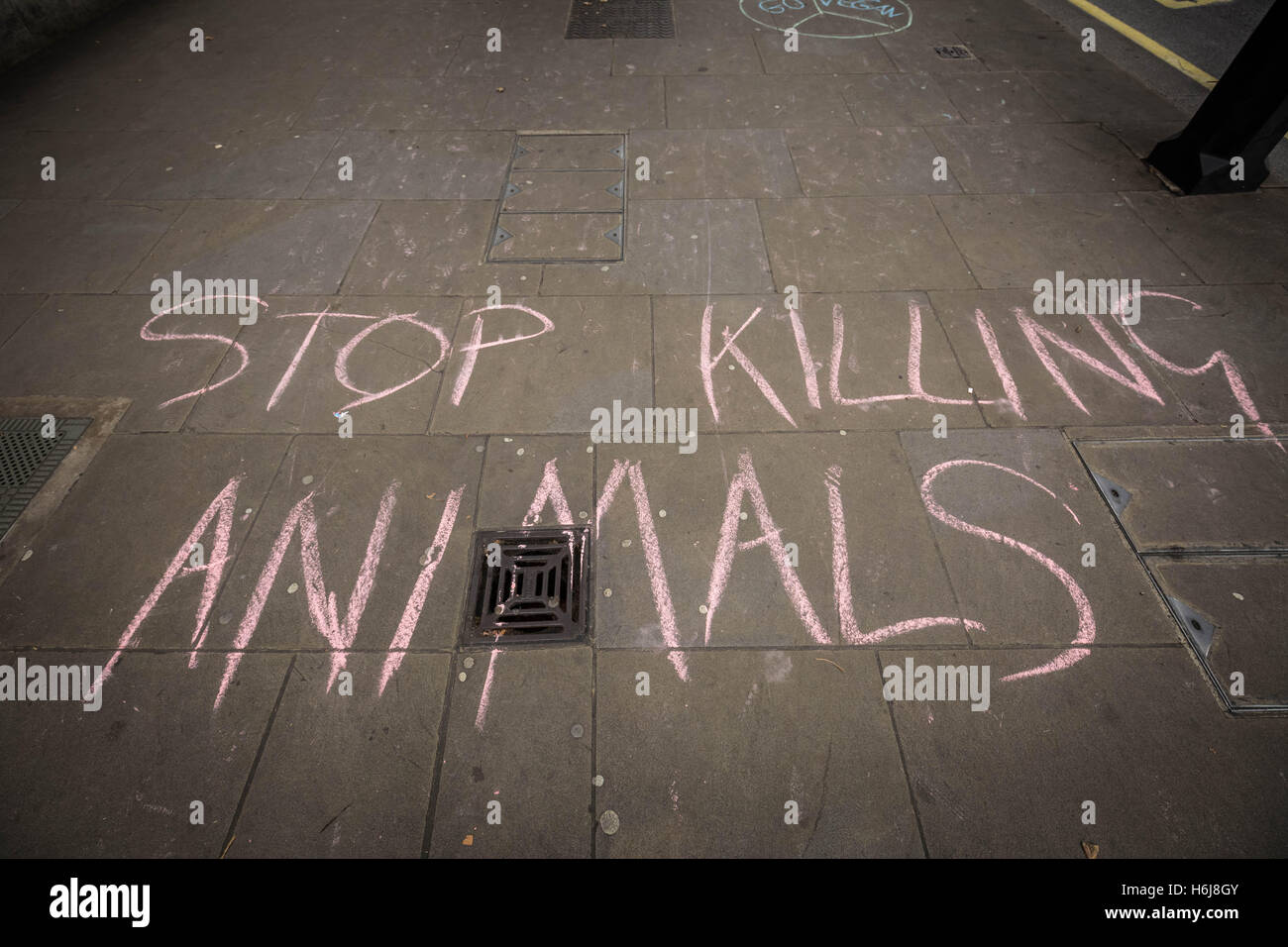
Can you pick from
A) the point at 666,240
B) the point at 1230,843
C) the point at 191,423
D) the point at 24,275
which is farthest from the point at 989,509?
the point at 24,275

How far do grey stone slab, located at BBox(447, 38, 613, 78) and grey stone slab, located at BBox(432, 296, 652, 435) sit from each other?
171 inches

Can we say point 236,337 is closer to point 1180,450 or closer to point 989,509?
point 989,509

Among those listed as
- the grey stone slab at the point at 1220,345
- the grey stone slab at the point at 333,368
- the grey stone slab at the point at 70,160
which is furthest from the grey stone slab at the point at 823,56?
the grey stone slab at the point at 70,160

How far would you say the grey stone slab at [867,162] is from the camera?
5547mm

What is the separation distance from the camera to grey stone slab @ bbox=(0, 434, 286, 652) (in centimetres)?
302

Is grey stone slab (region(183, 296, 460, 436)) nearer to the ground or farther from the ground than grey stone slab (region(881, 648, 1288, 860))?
farther from the ground

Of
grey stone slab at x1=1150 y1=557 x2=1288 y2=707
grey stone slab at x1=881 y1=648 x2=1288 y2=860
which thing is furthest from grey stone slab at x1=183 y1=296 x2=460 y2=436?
grey stone slab at x1=1150 y1=557 x2=1288 y2=707

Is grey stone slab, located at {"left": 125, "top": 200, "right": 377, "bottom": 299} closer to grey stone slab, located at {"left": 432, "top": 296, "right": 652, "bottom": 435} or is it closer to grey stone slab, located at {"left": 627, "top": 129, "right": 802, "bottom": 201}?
grey stone slab, located at {"left": 432, "top": 296, "right": 652, "bottom": 435}

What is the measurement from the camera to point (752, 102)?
6.72 m

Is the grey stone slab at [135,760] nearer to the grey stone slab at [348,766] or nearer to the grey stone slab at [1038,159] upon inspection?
the grey stone slab at [348,766]

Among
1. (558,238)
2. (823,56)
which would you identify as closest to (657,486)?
(558,238)
